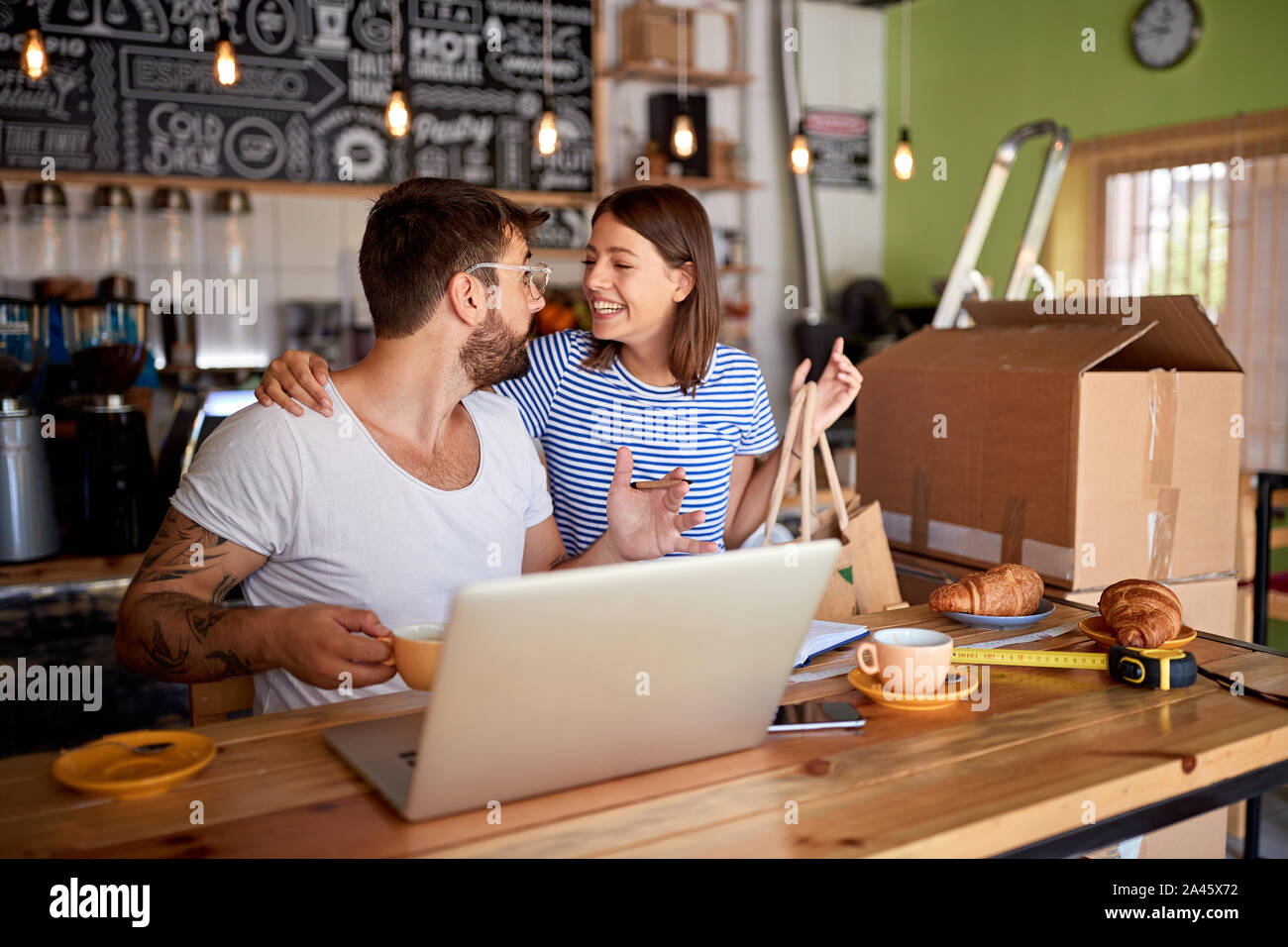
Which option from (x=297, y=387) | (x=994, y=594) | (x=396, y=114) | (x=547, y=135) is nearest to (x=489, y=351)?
(x=297, y=387)

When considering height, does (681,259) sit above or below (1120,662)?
above

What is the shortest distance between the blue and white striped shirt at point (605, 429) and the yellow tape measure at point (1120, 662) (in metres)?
0.77

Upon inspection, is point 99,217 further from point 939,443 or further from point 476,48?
point 939,443

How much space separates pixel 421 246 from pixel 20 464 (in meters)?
1.03

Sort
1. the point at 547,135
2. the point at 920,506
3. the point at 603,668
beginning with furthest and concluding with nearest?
the point at 547,135, the point at 920,506, the point at 603,668

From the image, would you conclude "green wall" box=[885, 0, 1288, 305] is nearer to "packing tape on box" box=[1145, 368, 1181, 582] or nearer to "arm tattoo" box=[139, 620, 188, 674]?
"packing tape on box" box=[1145, 368, 1181, 582]

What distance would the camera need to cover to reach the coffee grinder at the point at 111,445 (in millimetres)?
2199

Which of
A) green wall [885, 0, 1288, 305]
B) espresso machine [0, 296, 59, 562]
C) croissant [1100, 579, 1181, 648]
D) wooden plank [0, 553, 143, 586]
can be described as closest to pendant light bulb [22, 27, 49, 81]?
espresso machine [0, 296, 59, 562]

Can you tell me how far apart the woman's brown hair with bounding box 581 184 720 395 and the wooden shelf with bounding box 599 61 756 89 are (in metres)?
3.38

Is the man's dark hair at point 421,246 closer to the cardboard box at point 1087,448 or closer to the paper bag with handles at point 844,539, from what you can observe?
the paper bag with handles at point 844,539

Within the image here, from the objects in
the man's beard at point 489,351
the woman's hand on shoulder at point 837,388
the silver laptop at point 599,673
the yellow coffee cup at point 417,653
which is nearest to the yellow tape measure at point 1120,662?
the silver laptop at point 599,673

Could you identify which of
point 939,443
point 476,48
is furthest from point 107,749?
point 476,48

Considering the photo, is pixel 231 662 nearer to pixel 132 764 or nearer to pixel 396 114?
pixel 132 764

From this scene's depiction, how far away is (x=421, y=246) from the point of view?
1.67 meters
